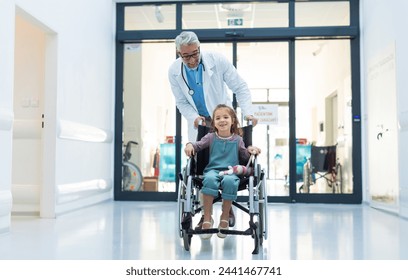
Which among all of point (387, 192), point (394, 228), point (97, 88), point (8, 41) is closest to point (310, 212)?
point (387, 192)

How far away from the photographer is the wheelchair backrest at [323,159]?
Answer: 579cm

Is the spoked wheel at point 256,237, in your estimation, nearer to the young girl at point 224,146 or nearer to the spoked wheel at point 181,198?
the young girl at point 224,146

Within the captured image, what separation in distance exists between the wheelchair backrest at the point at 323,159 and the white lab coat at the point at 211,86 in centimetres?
287

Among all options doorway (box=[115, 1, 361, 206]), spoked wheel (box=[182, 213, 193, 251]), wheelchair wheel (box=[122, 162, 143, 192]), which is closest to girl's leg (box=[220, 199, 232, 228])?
spoked wheel (box=[182, 213, 193, 251])

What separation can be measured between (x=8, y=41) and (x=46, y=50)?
925 mm

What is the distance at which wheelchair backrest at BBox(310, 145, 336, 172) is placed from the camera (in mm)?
5789

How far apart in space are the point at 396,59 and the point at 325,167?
1.93m

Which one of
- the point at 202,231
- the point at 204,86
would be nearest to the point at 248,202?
the point at 202,231

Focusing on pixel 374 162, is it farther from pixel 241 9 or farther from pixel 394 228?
pixel 241 9

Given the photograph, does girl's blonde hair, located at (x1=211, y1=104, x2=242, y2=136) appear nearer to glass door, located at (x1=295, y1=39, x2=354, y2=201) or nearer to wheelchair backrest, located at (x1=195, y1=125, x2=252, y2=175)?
wheelchair backrest, located at (x1=195, y1=125, x2=252, y2=175)

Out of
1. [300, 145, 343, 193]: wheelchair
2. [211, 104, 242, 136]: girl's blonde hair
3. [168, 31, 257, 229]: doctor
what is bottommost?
[300, 145, 343, 193]: wheelchair

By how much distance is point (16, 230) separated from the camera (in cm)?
334

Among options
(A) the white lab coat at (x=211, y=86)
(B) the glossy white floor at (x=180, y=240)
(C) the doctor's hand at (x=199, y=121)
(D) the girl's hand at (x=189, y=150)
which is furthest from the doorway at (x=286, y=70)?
(D) the girl's hand at (x=189, y=150)

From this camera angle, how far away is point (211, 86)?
320 cm
